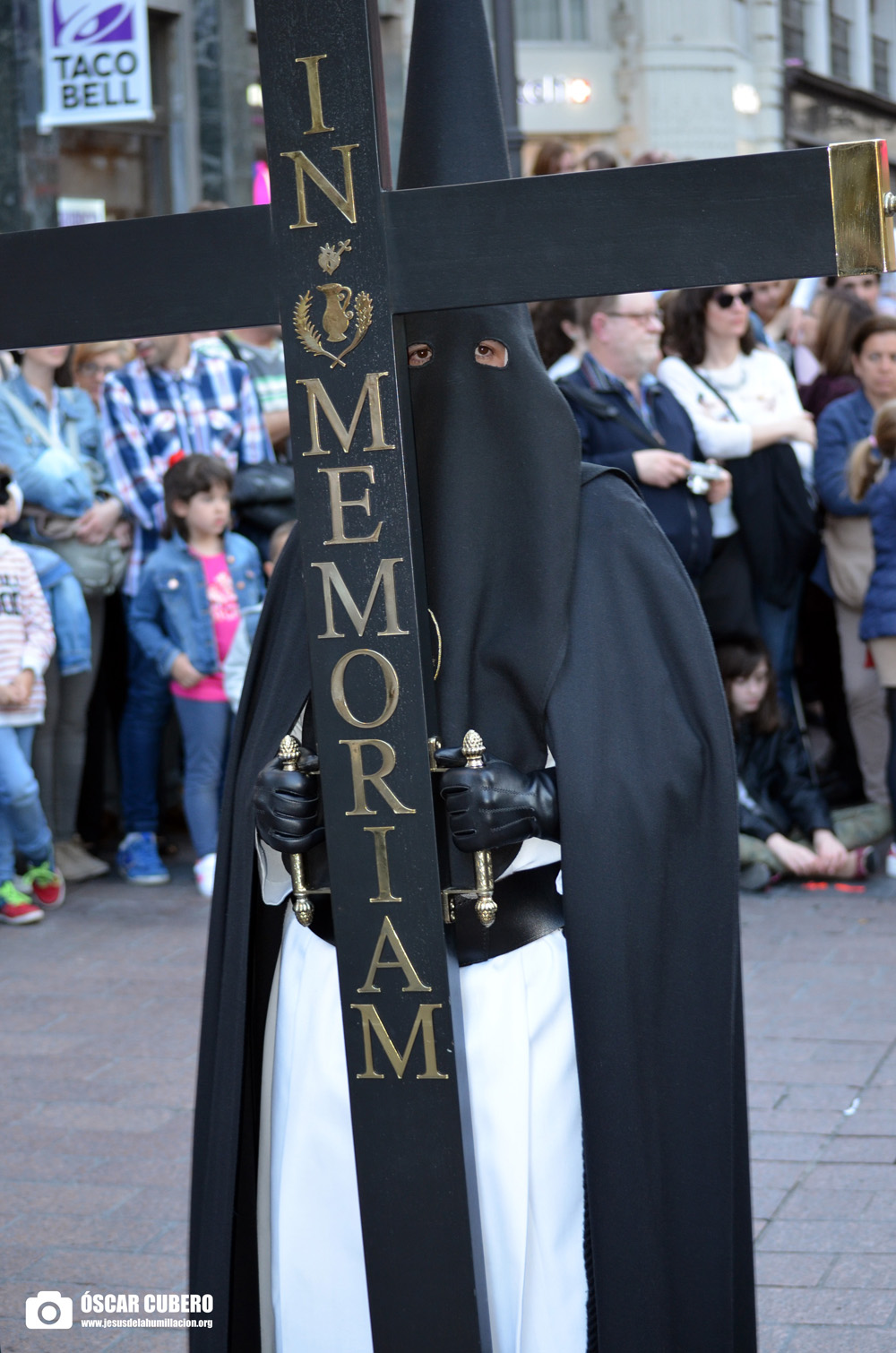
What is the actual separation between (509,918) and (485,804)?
43 centimetres

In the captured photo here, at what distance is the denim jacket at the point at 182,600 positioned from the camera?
21.6ft

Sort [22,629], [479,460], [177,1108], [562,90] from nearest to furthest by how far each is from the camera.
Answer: [479,460], [177,1108], [22,629], [562,90]

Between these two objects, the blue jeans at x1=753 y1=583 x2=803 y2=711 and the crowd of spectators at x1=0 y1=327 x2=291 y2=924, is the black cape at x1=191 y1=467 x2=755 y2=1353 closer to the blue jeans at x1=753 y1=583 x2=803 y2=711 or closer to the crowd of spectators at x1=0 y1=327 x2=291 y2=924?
the crowd of spectators at x1=0 y1=327 x2=291 y2=924

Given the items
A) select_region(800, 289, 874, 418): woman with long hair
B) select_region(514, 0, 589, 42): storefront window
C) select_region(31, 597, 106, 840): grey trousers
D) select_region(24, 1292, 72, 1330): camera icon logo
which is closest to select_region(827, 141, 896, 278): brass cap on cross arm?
select_region(24, 1292, 72, 1330): camera icon logo

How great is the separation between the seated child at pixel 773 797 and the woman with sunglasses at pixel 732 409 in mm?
210

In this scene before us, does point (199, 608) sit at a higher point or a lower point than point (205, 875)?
higher

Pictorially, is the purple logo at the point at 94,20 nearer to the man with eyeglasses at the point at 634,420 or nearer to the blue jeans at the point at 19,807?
the man with eyeglasses at the point at 634,420

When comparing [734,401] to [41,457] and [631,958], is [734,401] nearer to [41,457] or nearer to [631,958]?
[41,457]

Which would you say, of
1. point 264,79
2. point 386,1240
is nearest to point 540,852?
point 386,1240

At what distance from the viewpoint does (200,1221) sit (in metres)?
2.48

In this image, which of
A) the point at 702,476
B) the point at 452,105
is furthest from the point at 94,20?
the point at 452,105

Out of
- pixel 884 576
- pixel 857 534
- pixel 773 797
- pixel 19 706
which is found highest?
pixel 857 534

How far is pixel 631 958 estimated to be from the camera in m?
2.25

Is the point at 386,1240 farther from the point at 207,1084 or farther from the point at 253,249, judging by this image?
the point at 253,249
